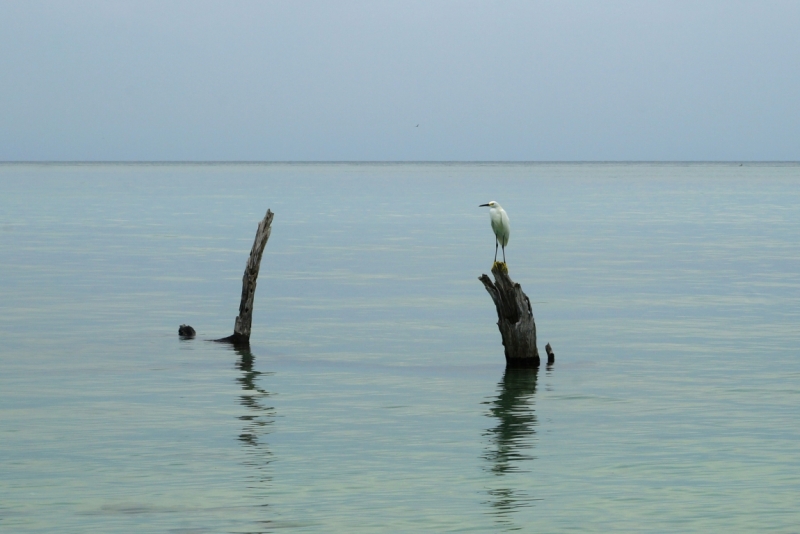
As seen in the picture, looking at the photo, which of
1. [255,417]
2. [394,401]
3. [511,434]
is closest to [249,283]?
[394,401]

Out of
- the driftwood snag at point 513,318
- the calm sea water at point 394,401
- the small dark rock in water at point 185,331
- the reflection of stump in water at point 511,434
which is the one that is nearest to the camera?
the calm sea water at point 394,401

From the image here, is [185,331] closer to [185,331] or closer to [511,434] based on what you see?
[185,331]

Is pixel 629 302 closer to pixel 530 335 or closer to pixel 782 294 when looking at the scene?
pixel 782 294

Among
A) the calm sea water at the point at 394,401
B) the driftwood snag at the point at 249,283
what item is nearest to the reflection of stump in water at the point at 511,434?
the calm sea water at the point at 394,401

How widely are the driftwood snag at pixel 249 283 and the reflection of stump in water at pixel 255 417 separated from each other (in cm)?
108

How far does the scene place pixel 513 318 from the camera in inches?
837

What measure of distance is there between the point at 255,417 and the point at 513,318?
5.11m

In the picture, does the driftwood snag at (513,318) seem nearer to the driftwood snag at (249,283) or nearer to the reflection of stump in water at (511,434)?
the reflection of stump in water at (511,434)

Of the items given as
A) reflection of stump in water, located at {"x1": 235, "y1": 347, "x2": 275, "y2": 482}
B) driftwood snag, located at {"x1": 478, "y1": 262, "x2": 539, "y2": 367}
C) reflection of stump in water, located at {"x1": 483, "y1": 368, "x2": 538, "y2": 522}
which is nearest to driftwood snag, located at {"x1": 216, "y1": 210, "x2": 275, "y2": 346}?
reflection of stump in water, located at {"x1": 235, "y1": 347, "x2": 275, "y2": 482}

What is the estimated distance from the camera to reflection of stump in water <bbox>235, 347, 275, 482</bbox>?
1541 centimetres

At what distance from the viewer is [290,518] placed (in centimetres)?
1299

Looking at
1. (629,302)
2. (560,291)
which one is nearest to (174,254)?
(560,291)

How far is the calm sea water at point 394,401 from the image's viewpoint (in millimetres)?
13586

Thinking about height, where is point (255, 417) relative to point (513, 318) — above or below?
below
